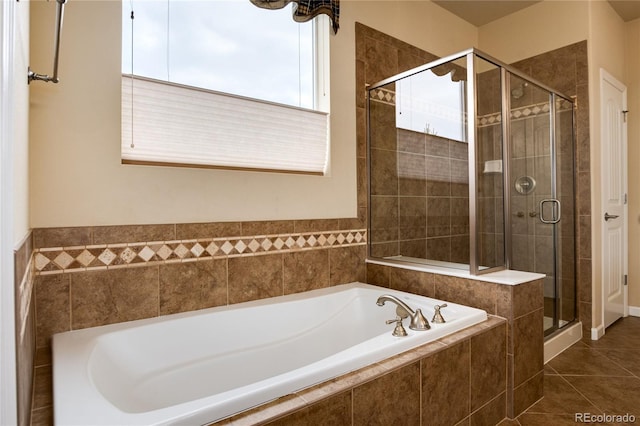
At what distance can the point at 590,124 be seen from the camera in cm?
291

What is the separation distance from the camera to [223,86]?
83.2 inches

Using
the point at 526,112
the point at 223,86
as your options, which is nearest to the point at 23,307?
the point at 223,86

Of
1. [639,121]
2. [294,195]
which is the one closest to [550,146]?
[639,121]

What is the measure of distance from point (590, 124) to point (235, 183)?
9.14 ft

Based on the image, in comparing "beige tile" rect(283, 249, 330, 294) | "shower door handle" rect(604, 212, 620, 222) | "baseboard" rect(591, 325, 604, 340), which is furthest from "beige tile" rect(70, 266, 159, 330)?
"shower door handle" rect(604, 212, 620, 222)

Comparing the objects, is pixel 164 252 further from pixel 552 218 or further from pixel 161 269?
pixel 552 218

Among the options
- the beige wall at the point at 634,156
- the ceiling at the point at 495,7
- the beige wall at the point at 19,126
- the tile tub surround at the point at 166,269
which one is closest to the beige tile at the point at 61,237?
the tile tub surround at the point at 166,269

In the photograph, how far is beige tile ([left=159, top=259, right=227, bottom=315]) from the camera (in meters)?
1.85

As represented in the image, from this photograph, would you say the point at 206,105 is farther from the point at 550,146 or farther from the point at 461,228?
the point at 550,146

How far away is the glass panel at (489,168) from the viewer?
2.11 meters

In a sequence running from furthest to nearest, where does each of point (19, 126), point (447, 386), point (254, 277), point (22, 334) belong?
point (254, 277) < point (447, 386) < point (19, 126) < point (22, 334)

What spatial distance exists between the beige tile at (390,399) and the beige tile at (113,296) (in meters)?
1.14

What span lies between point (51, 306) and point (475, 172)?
220cm

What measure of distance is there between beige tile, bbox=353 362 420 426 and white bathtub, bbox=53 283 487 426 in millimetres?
84
